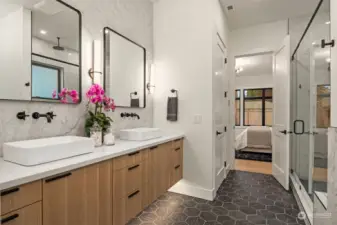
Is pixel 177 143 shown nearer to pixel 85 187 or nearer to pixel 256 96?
pixel 85 187

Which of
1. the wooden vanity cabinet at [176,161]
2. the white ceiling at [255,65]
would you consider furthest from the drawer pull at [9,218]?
the white ceiling at [255,65]

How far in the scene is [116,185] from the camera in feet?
5.09

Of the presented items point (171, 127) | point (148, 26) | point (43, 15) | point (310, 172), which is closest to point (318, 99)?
point (310, 172)

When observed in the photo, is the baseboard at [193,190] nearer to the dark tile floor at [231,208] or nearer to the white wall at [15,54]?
the dark tile floor at [231,208]

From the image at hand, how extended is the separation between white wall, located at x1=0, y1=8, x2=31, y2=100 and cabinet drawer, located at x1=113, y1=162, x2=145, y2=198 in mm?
931

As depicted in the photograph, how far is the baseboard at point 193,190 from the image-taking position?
2.57 m

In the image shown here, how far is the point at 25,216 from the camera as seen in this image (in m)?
0.97

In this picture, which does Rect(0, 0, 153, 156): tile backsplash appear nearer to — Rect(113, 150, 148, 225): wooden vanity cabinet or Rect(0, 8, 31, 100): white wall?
Rect(0, 8, 31, 100): white wall

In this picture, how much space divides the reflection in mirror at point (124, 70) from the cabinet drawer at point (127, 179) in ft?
2.98

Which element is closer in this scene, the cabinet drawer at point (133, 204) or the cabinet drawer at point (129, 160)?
the cabinet drawer at point (129, 160)

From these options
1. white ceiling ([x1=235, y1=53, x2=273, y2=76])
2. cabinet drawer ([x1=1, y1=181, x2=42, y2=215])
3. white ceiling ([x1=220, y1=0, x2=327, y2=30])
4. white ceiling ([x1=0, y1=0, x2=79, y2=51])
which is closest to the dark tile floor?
cabinet drawer ([x1=1, y1=181, x2=42, y2=215])

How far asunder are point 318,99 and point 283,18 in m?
1.95

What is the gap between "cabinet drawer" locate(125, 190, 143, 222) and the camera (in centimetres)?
169

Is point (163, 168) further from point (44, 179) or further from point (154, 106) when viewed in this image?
point (44, 179)
